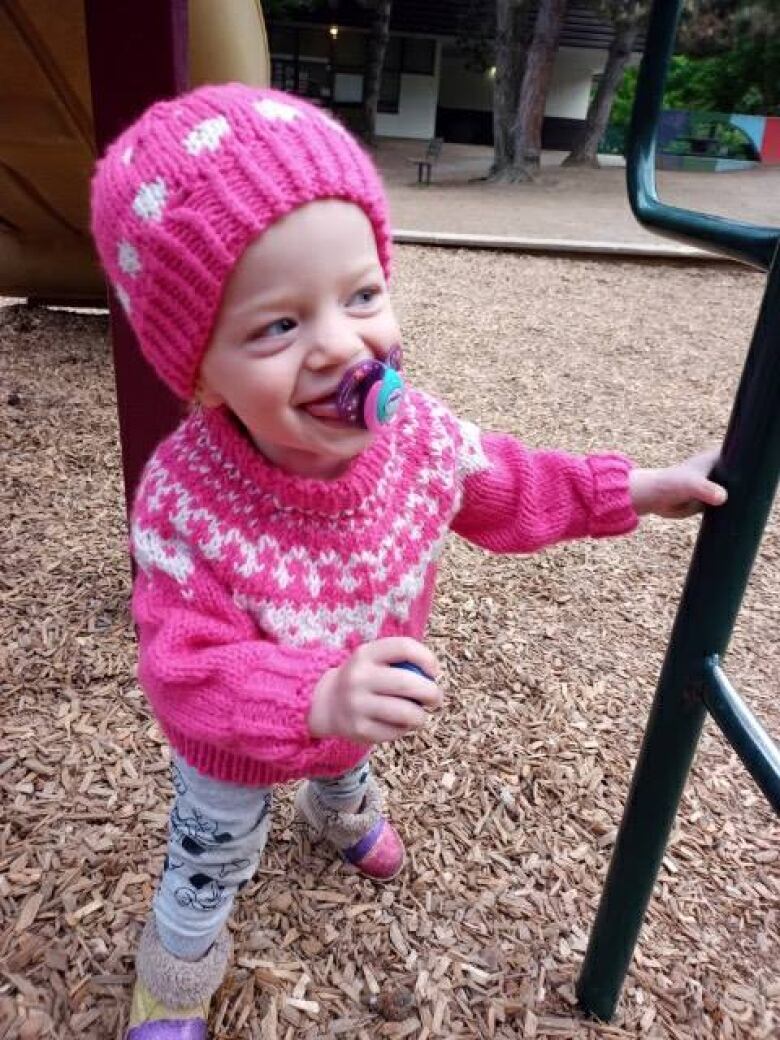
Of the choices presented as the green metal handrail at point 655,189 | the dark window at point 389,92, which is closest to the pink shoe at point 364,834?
the green metal handrail at point 655,189

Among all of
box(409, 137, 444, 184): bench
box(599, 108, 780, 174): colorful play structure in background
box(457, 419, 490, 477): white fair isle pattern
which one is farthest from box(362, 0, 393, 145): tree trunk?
box(457, 419, 490, 477): white fair isle pattern

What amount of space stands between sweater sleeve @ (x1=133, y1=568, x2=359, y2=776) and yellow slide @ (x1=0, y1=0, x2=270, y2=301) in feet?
5.83

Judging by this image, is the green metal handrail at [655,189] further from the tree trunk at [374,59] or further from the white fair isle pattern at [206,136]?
the tree trunk at [374,59]

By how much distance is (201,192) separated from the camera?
0.92 meters

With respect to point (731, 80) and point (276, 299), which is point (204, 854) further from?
point (731, 80)

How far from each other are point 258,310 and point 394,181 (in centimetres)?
1391

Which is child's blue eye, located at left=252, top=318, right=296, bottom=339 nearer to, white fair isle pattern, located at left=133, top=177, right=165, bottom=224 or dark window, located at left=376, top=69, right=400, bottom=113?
white fair isle pattern, located at left=133, top=177, right=165, bottom=224

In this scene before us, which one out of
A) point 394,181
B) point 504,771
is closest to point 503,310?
point 504,771

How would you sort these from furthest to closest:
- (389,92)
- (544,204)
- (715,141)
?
(389,92), (544,204), (715,141)

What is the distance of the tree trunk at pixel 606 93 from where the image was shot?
47.9ft

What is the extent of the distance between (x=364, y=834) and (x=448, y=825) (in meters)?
0.21

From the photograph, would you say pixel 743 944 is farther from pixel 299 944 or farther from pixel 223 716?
pixel 223 716

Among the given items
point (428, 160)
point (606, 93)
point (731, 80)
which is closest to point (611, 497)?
point (731, 80)

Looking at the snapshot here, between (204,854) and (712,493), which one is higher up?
(712,493)
